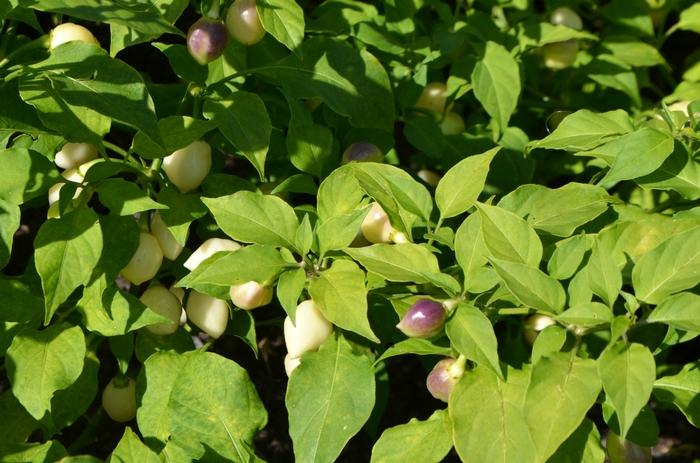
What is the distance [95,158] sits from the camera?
1.61m

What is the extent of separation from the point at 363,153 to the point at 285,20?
0.31 meters

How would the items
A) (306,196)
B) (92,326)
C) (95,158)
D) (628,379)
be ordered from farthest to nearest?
(306,196)
(95,158)
(92,326)
(628,379)

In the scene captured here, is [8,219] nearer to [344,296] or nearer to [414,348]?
[344,296]

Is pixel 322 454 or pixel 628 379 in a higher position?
pixel 628 379

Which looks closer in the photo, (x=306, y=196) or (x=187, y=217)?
(x=187, y=217)

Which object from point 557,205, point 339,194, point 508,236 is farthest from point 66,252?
point 557,205

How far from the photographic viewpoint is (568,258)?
1312mm

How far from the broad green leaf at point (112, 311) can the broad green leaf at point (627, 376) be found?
708 mm

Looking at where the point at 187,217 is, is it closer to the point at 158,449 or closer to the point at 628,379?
the point at 158,449

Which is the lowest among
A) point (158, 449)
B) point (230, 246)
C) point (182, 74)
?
point (158, 449)

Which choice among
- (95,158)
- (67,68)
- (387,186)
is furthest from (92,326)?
(387,186)

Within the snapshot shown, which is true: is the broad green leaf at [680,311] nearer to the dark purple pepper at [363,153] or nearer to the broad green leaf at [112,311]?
the dark purple pepper at [363,153]

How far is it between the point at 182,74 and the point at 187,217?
0.27 m

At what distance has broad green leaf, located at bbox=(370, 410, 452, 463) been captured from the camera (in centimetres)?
139
